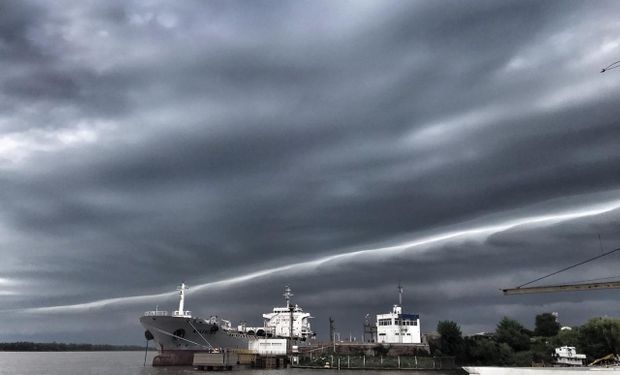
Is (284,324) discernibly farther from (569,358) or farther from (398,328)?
(569,358)

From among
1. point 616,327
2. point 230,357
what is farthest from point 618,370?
point 230,357

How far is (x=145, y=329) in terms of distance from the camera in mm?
106250

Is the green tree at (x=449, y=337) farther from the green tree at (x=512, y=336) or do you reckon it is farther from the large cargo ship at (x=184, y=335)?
the large cargo ship at (x=184, y=335)

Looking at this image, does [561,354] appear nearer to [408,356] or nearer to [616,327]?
[616,327]

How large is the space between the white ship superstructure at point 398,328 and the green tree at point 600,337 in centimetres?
4139

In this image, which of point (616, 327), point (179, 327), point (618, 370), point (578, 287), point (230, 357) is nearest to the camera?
point (618, 370)

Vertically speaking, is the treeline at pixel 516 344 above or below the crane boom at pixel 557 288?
below

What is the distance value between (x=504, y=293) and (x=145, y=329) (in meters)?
77.4

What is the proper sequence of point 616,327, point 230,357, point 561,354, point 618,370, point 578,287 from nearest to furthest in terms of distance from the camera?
point 618,370
point 561,354
point 616,327
point 578,287
point 230,357

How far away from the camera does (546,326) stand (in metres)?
142

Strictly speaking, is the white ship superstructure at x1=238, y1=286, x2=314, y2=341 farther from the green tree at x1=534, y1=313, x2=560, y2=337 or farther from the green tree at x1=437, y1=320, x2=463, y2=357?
the green tree at x1=534, y1=313, x2=560, y2=337

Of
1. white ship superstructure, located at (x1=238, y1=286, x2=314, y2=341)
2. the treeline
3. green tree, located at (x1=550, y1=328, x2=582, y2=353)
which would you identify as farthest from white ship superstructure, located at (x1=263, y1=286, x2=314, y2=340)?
green tree, located at (x1=550, y1=328, x2=582, y2=353)

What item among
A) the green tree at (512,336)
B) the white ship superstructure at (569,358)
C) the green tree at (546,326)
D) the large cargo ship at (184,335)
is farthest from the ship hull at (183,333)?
the green tree at (546,326)

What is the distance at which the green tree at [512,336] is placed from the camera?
100438 mm
